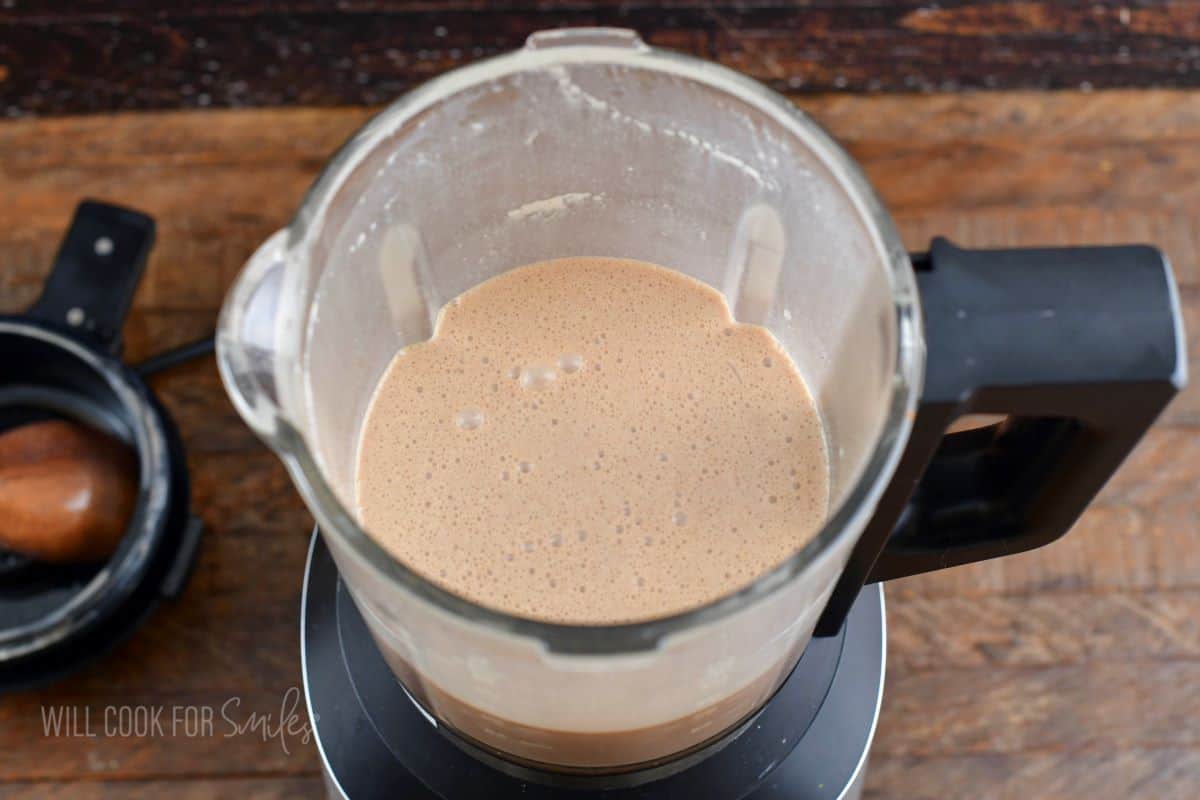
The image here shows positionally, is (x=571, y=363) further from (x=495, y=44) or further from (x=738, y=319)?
(x=495, y=44)

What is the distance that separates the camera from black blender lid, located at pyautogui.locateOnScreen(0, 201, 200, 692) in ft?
2.36

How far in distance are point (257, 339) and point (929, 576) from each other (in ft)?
1.58

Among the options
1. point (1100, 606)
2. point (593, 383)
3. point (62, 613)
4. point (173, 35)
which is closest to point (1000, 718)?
point (1100, 606)

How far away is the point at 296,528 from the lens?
80 centimetres

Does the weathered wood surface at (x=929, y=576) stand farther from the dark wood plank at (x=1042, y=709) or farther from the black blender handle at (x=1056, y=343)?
the black blender handle at (x=1056, y=343)

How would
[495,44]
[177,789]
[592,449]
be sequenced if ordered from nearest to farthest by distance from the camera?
[592,449], [177,789], [495,44]

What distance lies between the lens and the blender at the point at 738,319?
0.42 meters

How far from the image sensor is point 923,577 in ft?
2.60

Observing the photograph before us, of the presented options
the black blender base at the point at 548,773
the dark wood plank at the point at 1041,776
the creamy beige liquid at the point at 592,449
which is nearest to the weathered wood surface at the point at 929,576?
the dark wood plank at the point at 1041,776

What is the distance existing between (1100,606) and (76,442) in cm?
63

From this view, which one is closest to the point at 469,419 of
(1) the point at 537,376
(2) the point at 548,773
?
(1) the point at 537,376

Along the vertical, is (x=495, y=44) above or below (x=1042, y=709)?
above

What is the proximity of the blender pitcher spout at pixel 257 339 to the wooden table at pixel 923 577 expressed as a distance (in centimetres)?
35

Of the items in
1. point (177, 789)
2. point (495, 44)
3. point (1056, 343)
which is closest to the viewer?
point (1056, 343)
